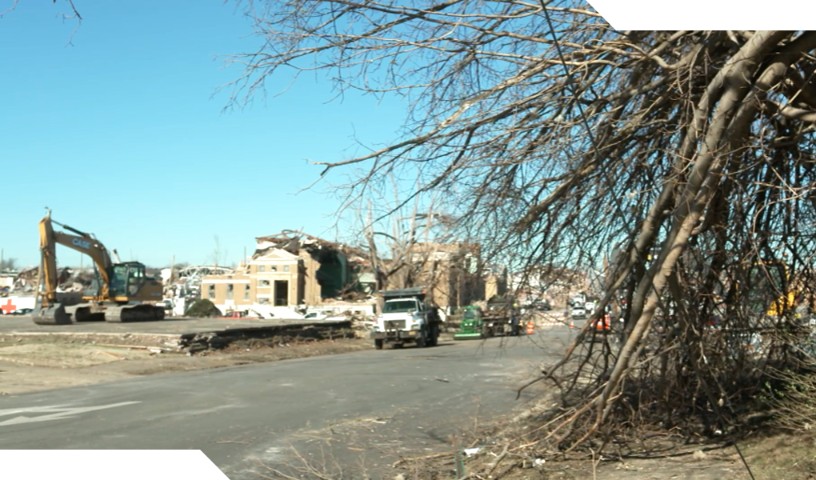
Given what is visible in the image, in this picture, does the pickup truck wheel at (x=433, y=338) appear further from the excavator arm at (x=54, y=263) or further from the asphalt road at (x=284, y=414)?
the excavator arm at (x=54, y=263)

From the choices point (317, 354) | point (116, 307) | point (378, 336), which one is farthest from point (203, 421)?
point (116, 307)

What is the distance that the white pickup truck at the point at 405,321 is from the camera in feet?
107

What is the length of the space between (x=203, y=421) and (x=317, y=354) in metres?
18.8

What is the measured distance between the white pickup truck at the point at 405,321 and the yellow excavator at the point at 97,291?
1454cm

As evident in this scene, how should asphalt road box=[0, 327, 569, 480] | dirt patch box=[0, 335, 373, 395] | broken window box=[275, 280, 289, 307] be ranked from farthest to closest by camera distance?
1. broken window box=[275, 280, 289, 307]
2. dirt patch box=[0, 335, 373, 395]
3. asphalt road box=[0, 327, 569, 480]

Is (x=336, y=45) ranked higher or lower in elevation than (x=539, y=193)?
higher

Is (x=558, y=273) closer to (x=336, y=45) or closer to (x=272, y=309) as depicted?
(x=336, y=45)

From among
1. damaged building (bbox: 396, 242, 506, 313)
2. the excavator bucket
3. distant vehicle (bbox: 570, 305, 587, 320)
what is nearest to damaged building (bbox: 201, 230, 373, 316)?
the excavator bucket

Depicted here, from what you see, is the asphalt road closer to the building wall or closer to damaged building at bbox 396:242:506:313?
damaged building at bbox 396:242:506:313

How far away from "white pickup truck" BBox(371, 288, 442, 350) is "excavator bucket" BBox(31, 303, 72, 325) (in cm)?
1512

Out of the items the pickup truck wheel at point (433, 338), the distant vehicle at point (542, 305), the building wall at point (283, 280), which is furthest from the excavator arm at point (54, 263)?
the distant vehicle at point (542, 305)

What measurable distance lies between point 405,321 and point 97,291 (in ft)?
58.4

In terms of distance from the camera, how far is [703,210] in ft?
21.0

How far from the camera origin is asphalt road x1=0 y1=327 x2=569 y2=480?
888cm
